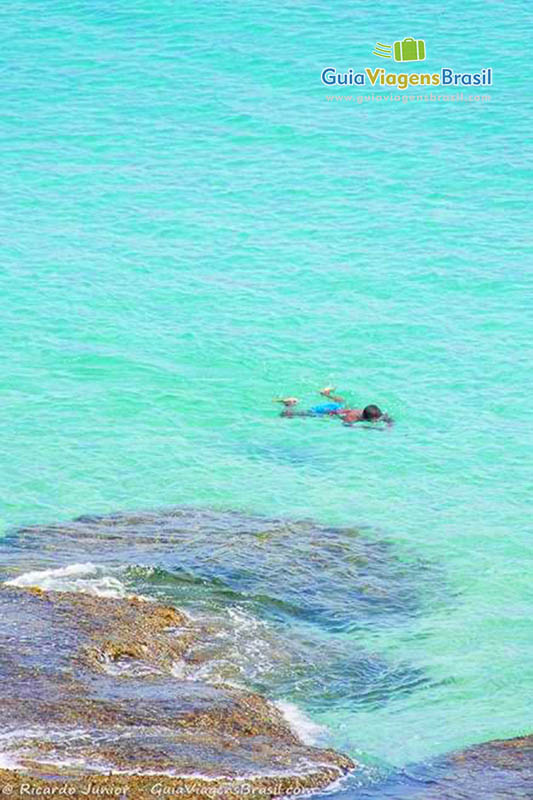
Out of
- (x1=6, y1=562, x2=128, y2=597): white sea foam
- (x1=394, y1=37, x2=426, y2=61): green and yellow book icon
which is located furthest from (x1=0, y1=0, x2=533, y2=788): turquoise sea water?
(x1=6, y1=562, x2=128, y2=597): white sea foam

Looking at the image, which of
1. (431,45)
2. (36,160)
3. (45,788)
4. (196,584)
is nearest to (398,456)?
(196,584)

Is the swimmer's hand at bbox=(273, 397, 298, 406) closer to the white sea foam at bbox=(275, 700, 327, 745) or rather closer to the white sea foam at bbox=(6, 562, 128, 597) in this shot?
the white sea foam at bbox=(6, 562, 128, 597)

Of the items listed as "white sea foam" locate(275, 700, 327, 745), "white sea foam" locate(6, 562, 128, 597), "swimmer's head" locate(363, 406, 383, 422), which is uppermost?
"white sea foam" locate(6, 562, 128, 597)

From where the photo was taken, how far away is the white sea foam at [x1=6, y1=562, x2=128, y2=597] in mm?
20422

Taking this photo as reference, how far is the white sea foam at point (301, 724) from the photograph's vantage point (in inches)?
678

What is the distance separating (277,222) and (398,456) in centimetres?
1185

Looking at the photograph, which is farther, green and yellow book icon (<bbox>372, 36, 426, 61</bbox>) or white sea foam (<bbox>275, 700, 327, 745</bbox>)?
green and yellow book icon (<bbox>372, 36, 426, 61</bbox>)

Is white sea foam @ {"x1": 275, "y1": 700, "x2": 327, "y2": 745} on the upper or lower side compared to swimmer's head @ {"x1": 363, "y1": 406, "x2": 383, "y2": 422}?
upper

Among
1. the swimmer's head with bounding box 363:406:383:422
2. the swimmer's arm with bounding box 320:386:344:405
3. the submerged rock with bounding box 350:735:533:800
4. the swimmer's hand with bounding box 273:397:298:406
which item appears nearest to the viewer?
the submerged rock with bounding box 350:735:533:800

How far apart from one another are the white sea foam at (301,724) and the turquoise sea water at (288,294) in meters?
0.33

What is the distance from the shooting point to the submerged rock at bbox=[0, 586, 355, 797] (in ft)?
48.4

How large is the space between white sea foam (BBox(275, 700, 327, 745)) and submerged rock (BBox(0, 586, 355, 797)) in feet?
0.58

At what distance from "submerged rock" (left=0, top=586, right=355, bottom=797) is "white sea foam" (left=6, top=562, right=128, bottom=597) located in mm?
933

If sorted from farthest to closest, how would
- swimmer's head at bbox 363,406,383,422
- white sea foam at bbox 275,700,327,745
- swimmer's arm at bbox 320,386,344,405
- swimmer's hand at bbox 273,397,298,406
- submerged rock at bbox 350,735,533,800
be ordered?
swimmer's arm at bbox 320,386,344,405
swimmer's hand at bbox 273,397,298,406
swimmer's head at bbox 363,406,383,422
white sea foam at bbox 275,700,327,745
submerged rock at bbox 350,735,533,800
